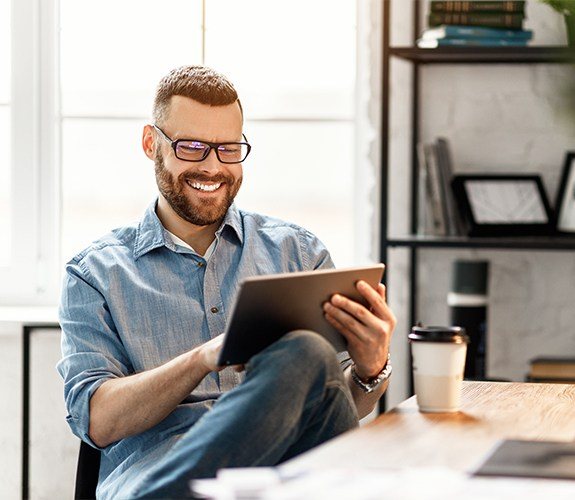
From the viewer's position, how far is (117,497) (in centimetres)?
174

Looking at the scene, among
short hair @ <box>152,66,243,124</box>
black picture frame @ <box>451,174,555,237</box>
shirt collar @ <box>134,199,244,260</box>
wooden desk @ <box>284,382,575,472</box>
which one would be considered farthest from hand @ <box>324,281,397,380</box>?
black picture frame @ <box>451,174,555,237</box>

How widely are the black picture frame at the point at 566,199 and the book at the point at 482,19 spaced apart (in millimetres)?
391

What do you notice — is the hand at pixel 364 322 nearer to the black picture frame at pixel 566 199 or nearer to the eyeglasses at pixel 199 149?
the eyeglasses at pixel 199 149

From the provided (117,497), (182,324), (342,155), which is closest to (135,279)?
(182,324)

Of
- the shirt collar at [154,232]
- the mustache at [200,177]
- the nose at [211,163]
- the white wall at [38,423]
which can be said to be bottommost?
the white wall at [38,423]

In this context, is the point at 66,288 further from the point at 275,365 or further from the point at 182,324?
the point at 275,365

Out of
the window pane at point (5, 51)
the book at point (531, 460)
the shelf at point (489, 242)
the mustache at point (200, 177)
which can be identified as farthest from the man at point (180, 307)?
the window pane at point (5, 51)

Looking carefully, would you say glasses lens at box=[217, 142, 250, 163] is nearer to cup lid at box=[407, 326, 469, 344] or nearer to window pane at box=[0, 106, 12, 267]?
cup lid at box=[407, 326, 469, 344]

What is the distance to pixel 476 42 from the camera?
8.96 feet

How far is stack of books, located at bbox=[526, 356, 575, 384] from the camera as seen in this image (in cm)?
271

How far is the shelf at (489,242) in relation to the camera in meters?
2.72

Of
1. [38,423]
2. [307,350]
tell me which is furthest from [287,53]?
[307,350]

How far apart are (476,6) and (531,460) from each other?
5.59 feet

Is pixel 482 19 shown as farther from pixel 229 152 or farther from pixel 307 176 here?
pixel 229 152
